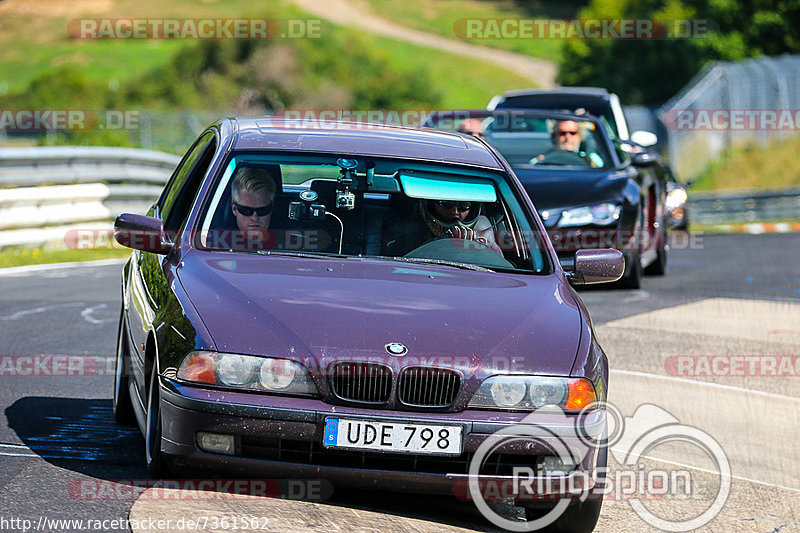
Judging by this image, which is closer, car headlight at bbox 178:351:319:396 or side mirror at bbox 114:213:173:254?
car headlight at bbox 178:351:319:396

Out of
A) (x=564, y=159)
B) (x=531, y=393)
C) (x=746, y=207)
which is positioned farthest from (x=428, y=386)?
(x=746, y=207)

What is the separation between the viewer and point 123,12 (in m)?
105

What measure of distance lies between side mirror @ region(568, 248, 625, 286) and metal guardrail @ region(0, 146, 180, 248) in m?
10.1

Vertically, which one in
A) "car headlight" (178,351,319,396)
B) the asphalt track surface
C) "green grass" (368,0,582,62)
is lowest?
the asphalt track surface

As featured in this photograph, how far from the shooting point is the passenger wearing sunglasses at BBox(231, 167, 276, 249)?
19.6 feet

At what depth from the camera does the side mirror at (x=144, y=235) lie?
19.0ft

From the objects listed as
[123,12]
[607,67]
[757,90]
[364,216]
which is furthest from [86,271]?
[123,12]

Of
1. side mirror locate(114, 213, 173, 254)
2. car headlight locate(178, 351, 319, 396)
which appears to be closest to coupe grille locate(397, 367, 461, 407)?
car headlight locate(178, 351, 319, 396)

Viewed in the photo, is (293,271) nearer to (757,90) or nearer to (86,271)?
(86,271)

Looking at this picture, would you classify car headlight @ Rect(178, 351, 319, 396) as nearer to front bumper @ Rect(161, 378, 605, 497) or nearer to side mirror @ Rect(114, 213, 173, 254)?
front bumper @ Rect(161, 378, 605, 497)

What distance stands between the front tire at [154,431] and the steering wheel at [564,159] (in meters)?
7.79

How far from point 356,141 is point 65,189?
34.7 ft

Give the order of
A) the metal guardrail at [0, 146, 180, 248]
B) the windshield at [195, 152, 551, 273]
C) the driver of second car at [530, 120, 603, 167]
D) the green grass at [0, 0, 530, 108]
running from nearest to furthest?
the windshield at [195, 152, 551, 273] < the driver of second car at [530, 120, 603, 167] < the metal guardrail at [0, 146, 180, 248] < the green grass at [0, 0, 530, 108]

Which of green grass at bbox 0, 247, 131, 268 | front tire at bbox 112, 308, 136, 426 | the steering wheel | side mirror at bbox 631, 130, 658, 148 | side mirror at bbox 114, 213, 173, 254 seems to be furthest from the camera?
→ green grass at bbox 0, 247, 131, 268
